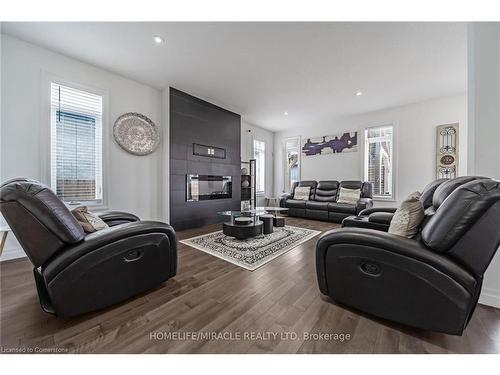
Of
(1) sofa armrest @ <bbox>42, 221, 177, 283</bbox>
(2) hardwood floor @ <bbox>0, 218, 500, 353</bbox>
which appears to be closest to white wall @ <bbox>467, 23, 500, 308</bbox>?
(2) hardwood floor @ <bbox>0, 218, 500, 353</bbox>

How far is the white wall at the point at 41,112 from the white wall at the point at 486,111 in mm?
4174

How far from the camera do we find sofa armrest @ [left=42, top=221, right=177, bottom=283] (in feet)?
3.88

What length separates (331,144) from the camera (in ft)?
18.4

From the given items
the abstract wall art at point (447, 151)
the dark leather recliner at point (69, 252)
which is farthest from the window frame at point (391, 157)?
the dark leather recliner at point (69, 252)

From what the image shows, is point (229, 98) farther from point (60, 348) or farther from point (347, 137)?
point (60, 348)

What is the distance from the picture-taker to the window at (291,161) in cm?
634

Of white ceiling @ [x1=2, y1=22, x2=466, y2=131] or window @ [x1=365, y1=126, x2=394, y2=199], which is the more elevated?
white ceiling @ [x1=2, y1=22, x2=466, y2=131]

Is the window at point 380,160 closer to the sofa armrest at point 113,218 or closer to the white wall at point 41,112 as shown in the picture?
the white wall at point 41,112

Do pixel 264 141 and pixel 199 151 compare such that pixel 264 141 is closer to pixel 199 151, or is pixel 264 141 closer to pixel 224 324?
pixel 199 151

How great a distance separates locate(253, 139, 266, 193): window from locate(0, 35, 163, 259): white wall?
333 cm

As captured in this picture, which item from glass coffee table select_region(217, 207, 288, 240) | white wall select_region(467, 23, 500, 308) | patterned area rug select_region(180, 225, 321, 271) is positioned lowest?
patterned area rug select_region(180, 225, 321, 271)

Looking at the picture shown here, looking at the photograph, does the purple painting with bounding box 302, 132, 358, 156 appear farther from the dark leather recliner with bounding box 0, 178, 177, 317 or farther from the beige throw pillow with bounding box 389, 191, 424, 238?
the dark leather recliner with bounding box 0, 178, 177, 317
